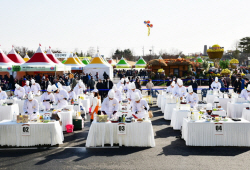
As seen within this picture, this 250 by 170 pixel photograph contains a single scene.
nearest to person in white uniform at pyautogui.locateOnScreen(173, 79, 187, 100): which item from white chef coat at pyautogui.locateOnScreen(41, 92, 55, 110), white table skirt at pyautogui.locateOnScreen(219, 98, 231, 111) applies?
white table skirt at pyautogui.locateOnScreen(219, 98, 231, 111)

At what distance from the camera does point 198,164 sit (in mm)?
7387

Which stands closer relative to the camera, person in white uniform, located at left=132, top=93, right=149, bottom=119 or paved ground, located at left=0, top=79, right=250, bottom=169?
paved ground, located at left=0, top=79, right=250, bottom=169

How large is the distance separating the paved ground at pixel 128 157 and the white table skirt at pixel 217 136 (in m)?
0.23

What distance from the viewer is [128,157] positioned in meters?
8.02

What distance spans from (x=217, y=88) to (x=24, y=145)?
12786mm

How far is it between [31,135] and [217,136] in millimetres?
5878

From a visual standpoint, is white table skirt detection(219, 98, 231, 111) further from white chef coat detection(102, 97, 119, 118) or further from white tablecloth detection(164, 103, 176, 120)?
white chef coat detection(102, 97, 119, 118)

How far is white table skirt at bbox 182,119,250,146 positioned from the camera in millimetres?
8914

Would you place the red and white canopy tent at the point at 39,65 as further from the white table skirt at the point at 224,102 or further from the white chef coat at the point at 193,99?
the white chef coat at the point at 193,99

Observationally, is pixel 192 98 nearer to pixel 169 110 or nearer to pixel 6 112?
pixel 169 110

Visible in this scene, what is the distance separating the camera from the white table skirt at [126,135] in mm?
8977

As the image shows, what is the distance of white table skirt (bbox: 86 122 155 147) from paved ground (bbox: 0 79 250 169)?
23cm

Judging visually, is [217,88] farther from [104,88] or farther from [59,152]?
[59,152]

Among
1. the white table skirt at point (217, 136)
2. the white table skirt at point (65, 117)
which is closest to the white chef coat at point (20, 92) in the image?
the white table skirt at point (65, 117)
